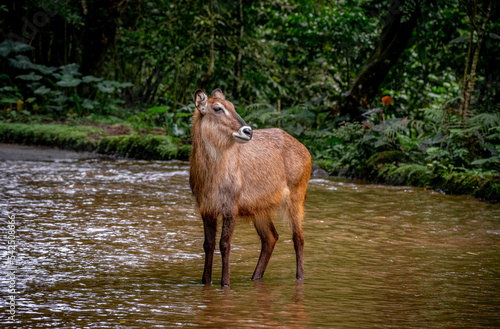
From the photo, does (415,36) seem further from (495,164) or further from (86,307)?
(86,307)

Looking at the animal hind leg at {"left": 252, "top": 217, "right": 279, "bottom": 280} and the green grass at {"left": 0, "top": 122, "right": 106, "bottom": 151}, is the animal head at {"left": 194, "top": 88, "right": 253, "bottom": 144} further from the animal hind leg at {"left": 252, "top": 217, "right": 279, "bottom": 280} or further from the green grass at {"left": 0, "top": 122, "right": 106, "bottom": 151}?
the green grass at {"left": 0, "top": 122, "right": 106, "bottom": 151}

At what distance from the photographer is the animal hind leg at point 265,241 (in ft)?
15.4

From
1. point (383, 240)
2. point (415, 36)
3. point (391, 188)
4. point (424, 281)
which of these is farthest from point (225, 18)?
point (424, 281)

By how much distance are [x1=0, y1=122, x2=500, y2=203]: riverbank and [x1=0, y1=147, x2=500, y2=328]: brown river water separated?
1.57 feet

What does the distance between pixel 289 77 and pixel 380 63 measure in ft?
15.7

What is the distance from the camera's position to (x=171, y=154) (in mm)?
14039

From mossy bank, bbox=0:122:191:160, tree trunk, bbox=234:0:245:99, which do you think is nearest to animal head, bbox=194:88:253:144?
mossy bank, bbox=0:122:191:160

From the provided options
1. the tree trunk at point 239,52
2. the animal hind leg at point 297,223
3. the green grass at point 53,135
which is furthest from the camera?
the tree trunk at point 239,52

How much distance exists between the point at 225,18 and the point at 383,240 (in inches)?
513

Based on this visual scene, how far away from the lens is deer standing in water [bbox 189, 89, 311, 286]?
4406 mm

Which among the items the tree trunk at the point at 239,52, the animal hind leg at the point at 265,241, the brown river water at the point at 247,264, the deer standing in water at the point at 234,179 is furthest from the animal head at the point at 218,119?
the tree trunk at the point at 239,52

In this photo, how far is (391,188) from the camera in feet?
33.1

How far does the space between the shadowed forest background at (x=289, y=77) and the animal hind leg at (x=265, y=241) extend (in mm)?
5058

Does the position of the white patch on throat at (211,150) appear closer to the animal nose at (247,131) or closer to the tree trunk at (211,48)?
the animal nose at (247,131)
